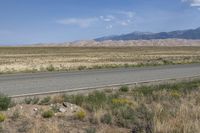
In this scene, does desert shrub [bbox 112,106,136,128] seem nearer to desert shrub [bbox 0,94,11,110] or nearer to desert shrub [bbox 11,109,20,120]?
desert shrub [bbox 11,109,20,120]

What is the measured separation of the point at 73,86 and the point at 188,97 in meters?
6.17

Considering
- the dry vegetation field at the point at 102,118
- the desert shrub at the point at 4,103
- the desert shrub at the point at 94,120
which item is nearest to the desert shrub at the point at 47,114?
the dry vegetation field at the point at 102,118

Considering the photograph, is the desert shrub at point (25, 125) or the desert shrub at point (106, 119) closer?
the desert shrub at point (25, 125)

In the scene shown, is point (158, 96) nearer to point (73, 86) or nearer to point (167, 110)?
point (167, 110)

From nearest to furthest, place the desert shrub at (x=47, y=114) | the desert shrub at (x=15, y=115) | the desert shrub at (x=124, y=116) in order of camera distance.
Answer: the desert shrub at (x=124, y=116)
the desert shrub at (x=15, y=115)
the desert shrub at (x=47, y=114)

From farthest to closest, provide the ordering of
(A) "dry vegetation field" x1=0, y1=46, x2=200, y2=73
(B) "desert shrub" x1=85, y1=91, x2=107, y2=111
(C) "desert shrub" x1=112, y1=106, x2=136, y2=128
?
(A) "dry vegetation field" x1=0, y1=46, x2=200, y2=73 < (B) "desert shrub" x1=85, y1=91, x2=107, y2=111 < (C) "desert shrub" x1=112, y1=106, x2=136, y2=128

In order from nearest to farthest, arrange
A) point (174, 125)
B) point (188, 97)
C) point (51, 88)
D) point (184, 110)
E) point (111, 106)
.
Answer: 1. point (174, 125)
2. point (184, 110)
3. point (111, 106)
4. point (188, 97)
5. point (51, 88)

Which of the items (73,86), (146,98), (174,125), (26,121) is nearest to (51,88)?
(73,86)

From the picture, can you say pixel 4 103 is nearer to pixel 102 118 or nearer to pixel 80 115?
pixel 80 115

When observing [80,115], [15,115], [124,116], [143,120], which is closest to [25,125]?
[15,115]

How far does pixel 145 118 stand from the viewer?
8695 millimetres

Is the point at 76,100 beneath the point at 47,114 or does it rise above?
beneath

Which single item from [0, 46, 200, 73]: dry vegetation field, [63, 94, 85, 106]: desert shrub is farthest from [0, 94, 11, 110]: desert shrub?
[0, 46, 200, 73]: dry vegetation field

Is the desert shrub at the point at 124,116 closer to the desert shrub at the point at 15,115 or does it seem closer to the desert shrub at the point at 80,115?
the desert shrub at the point at 80,115
